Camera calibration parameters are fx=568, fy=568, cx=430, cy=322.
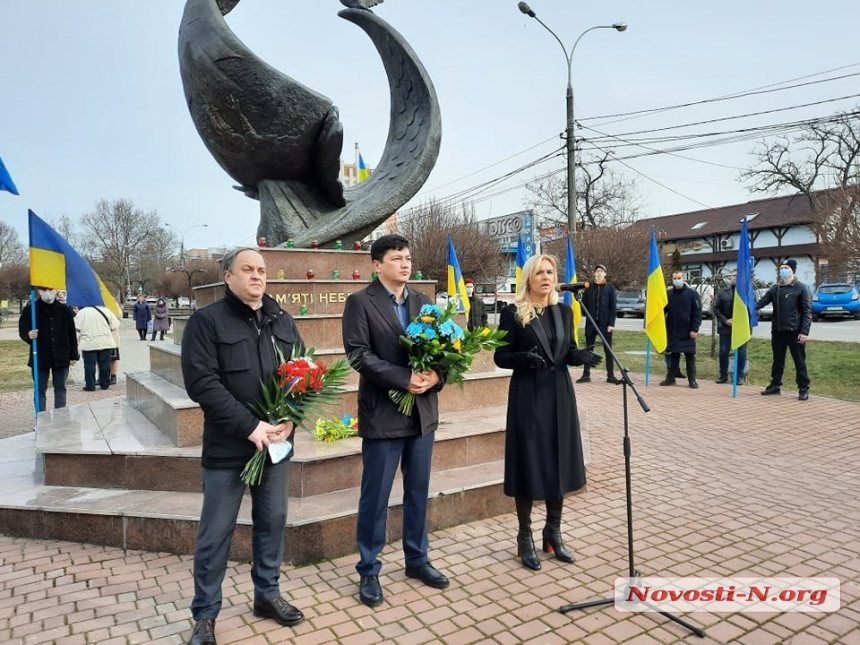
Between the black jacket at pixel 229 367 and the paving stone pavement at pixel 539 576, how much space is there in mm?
966

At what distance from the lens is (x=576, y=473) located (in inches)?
133

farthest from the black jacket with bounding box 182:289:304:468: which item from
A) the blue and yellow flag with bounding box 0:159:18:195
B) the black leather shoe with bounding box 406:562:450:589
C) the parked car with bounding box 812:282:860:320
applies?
the parked car with bounding box 812:282:860:320

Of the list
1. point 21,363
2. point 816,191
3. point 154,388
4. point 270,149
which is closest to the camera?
point 154,388

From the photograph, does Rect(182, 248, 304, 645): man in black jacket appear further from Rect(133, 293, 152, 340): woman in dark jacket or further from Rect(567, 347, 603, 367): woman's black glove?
Rect(133, 293, 152, 340): woman in dark jacket

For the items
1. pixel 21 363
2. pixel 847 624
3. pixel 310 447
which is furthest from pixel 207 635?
pixel 21 363

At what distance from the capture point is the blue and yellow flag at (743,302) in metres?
8.63

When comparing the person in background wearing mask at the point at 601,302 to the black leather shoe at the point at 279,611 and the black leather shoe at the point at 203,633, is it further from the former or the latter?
the black leather shoe at the point at 203,633

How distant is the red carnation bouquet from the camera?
2613mm

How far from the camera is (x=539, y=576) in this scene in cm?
329

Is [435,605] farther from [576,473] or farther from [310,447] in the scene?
[310,447]

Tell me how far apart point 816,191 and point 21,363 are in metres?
40.1

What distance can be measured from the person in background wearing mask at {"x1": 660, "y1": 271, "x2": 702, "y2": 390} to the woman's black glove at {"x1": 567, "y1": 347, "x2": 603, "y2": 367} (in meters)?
7.00

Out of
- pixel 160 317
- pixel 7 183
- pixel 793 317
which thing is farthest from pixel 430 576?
pixel 160 317

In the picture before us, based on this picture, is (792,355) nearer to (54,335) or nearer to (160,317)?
(54,335)
